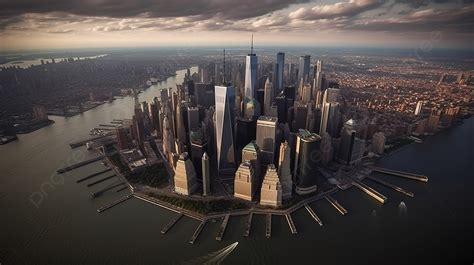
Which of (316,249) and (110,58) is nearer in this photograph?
(316,249)

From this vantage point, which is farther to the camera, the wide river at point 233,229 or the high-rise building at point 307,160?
the high-rise building at point 307,160

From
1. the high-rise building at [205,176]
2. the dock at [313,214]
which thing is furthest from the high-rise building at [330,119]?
the high-rise building at [205,176]

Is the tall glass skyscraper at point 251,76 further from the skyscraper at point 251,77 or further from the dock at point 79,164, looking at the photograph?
the dock at point 79,164

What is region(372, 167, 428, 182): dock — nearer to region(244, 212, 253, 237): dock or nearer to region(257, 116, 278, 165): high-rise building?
region(257, 116, 278, 165): high-rise building

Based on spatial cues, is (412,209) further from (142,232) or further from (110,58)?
(110,58)

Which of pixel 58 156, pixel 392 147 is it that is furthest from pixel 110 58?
pixel 392 147

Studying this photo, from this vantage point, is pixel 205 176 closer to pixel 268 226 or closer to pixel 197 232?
pixel 197 232

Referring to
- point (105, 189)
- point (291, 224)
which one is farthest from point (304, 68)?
point (105, 189)
